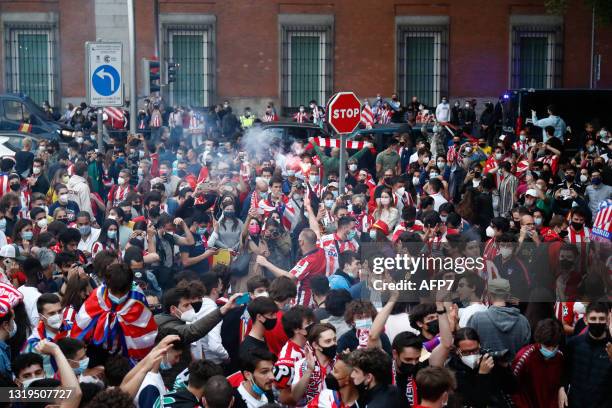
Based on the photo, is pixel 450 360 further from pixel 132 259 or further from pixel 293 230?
pixel 293 230

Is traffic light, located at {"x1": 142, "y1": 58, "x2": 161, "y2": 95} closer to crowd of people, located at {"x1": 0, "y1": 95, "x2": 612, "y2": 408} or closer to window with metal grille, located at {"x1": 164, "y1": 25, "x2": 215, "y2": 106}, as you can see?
crowd of people, located at {"x1": 0, "y1": 95, "x2": 612, "y2": 408}

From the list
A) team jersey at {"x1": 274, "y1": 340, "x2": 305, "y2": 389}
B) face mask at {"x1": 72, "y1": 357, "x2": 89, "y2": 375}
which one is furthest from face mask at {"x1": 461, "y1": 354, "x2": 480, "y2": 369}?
face mask at {"x1": 72, "y1": 357, "x2": 89, "y2": 375}

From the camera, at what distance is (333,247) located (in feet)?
40.1

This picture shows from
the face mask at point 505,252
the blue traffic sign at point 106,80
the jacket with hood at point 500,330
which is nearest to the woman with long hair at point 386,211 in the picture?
the face mask at point 505,252

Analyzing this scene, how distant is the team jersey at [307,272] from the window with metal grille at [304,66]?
986 inches

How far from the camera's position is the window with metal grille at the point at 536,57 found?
119 feet

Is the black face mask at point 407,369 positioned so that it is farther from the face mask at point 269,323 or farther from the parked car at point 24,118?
the parked car at point 24,118

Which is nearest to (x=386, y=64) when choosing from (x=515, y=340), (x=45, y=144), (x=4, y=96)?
(x=4, y=96)

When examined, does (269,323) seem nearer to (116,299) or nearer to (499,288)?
(116,299)

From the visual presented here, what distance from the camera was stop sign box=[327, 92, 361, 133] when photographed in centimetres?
1368

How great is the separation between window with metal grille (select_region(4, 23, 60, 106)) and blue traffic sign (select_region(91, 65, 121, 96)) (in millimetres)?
20225

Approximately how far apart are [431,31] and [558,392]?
2863 cm

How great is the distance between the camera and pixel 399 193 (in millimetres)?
16016

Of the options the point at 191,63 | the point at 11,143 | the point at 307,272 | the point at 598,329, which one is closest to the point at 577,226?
the point at 307,272
